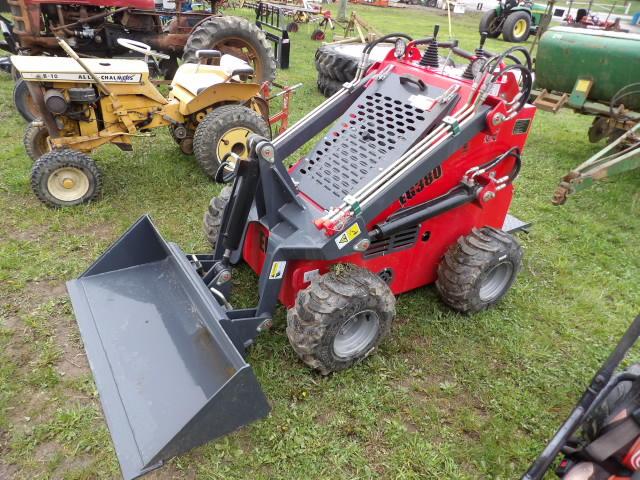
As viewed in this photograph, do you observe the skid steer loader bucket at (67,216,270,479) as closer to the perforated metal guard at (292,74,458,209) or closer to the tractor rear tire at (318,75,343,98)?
the perforated metal guard at (292,74,458,209)

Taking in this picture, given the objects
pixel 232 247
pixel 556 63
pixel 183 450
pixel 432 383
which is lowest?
pixel 432 383

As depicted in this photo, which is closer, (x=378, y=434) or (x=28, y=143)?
(x=378, y=434)

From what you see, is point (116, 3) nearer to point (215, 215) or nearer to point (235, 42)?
point (235, 42)

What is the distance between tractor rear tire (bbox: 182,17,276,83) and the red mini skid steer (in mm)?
4533

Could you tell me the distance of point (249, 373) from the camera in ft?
7.80

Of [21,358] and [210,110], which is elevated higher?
[210,110]

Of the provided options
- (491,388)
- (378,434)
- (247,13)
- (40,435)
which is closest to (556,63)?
(491,388)

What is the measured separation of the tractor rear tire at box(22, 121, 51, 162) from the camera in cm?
525

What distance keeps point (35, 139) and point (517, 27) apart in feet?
54.9

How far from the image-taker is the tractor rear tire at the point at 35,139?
5.25 meters

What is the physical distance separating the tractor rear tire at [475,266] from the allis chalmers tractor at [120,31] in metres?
5.40

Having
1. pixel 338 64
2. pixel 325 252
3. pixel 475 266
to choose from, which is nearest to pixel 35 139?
pixel 325 252

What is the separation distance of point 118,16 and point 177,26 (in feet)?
3.07

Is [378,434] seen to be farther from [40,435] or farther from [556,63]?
[556,63]
